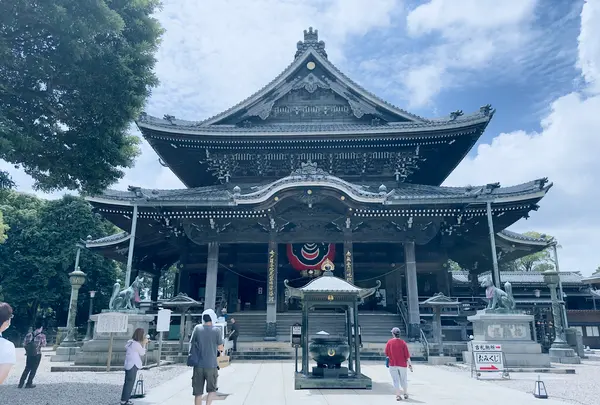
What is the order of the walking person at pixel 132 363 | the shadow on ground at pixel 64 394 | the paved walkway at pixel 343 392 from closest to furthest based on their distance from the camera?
the walking person at pixel 132 363 → the paved walkway at pixel 343 392 → the shadow on ground at pixel 64 394

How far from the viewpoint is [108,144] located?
1164cm

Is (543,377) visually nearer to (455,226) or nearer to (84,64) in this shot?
(455,226)

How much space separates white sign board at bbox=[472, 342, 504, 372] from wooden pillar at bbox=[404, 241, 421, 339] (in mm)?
5755

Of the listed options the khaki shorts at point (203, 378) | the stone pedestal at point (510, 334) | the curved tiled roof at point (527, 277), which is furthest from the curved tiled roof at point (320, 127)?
the curved tiled roof at point (527, 277)

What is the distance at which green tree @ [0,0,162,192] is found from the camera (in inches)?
377

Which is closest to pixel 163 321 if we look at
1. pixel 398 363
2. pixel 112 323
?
pixel 112 323

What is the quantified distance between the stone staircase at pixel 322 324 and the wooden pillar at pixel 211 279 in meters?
2.19

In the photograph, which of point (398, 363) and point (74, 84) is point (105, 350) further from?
point (398, 363)

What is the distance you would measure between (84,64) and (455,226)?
57.5 ft

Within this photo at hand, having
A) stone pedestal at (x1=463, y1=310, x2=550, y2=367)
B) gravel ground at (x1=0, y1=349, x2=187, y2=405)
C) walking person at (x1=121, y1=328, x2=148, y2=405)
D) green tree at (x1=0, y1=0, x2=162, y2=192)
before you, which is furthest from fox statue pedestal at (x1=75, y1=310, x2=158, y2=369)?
stone pedestal at (x1=463, y1=310, x2=550, y2=367)

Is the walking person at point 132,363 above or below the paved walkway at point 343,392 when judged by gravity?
above

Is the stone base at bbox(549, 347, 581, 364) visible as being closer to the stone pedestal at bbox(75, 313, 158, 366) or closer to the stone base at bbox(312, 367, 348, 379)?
the stone base at bbox(312, 367, 348, 379)

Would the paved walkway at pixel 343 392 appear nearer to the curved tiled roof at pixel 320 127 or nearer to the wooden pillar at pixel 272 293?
the wooden pillar at pixel 272 293

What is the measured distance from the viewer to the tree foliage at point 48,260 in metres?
34.8
